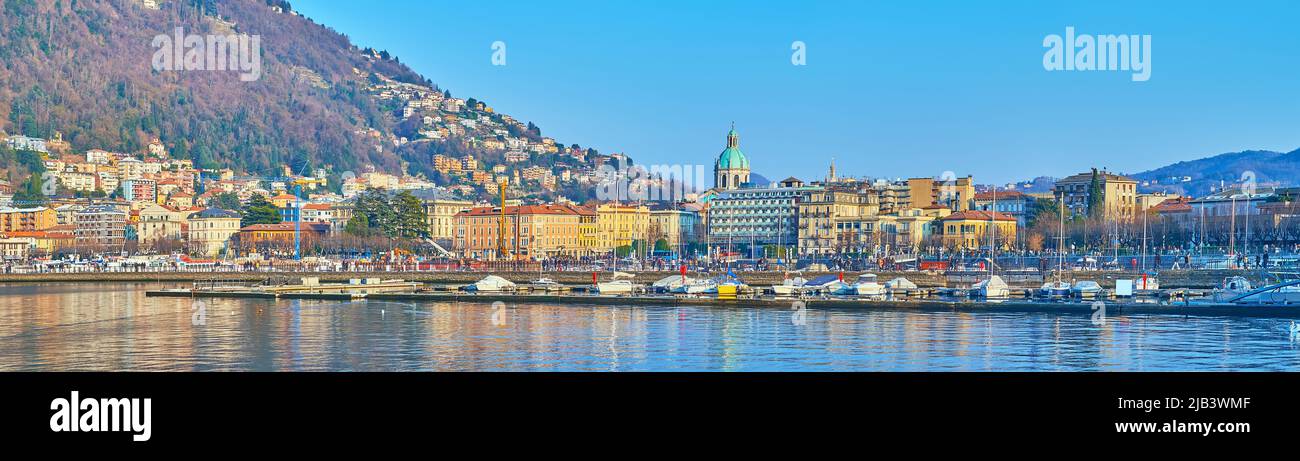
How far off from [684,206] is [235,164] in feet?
174

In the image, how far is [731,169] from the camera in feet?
341

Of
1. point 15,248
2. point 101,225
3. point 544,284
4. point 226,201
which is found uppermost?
point 226,201

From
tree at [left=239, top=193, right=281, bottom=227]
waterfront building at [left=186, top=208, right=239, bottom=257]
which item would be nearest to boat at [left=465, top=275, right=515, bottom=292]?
tree at [left=239, top=193, right=281, bottom=227]

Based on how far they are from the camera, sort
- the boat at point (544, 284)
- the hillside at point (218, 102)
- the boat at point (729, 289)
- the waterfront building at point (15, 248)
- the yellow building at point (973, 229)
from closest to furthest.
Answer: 1. the boat at point (729, 289)
2. the boat at point (544, 284)
3. the yellow building at point (973, 229)
4. the waterfront building at point (15, 248)
5. the hillside at point (218, 102)

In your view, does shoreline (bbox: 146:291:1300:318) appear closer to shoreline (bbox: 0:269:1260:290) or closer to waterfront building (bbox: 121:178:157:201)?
shoreline (bbox: 0:269:1260:290)

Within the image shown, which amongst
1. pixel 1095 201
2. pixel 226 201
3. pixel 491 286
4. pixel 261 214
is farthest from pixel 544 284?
pixel 226 201

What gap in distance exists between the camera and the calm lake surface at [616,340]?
64.1 feet

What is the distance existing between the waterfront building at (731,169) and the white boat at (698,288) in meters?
64.1

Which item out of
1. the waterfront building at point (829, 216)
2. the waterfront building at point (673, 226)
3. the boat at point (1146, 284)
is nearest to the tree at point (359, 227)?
the waterfront building at point (673, 226)

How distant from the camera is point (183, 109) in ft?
440

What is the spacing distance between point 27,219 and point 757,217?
4492cm

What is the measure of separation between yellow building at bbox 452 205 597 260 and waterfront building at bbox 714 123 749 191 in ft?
71.4

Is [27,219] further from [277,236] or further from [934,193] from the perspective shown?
[934,193]

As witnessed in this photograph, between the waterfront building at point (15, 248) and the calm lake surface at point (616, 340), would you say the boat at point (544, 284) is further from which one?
the waterfront building at point (15, 248)
